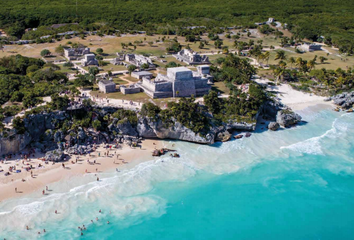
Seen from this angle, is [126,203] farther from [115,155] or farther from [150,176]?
[115,155]

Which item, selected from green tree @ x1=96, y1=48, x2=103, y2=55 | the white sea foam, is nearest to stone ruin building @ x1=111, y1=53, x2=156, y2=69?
green tree @ x1=96, y1=48, x2=103, y2=55

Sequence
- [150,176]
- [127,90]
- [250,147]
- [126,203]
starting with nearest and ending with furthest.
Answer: [126,203], [150,176], [250,147], [127,90]

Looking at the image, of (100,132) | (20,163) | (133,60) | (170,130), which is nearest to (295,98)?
(170,130)

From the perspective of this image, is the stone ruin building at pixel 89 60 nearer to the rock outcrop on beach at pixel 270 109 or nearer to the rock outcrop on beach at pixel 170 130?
the rock outcrop on beach at pixel 170 130

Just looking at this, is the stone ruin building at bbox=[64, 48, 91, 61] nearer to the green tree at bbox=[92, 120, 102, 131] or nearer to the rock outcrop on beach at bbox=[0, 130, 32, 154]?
the green tree at bbox=[92, 120, 102, 131]

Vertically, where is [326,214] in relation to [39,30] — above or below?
below

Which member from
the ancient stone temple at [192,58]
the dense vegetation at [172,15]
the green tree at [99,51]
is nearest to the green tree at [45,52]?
the green tree at [99,51]

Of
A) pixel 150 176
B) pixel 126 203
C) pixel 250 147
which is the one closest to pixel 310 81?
pixel 250 147

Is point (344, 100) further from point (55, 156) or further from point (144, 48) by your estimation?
point (55, 156)
